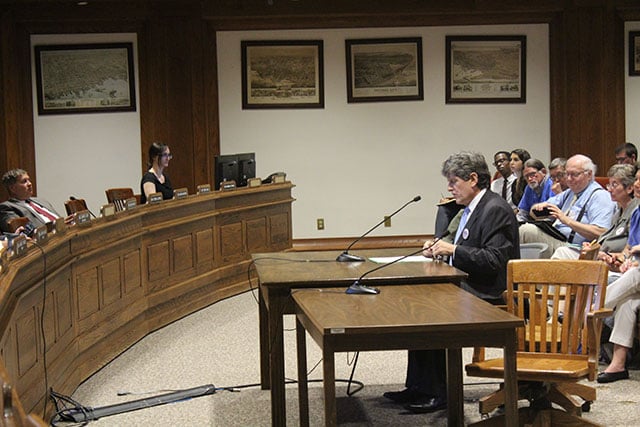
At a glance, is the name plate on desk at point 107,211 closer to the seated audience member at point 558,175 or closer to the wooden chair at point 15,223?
the wooden chair at point 15,223

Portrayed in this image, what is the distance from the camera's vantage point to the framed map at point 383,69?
10.8m

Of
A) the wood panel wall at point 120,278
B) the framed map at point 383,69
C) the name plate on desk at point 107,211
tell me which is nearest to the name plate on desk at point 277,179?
the wood panel wall at point 120,278

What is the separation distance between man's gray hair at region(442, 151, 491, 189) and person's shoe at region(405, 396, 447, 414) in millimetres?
1099

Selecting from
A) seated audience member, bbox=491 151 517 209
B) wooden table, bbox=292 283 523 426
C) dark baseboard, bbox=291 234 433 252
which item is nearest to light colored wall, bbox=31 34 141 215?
dark baseboard, bbox=291 234 433 252

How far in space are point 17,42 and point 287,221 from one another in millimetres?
3712

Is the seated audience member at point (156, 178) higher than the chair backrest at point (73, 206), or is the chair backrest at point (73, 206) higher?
the seated audience member at point (156, 178)

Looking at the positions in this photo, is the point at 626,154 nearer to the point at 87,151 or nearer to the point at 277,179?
the point at 277,179

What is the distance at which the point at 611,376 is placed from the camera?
204 inches

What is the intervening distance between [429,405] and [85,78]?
695 cm

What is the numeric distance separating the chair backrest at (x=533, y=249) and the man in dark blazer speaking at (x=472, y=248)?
2.44 m

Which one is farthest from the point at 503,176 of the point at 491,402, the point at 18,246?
the point at 18,246

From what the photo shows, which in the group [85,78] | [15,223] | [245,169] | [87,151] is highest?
[85,78]

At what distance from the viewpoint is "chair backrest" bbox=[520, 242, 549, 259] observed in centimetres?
699

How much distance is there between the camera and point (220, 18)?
10477 millimetres
